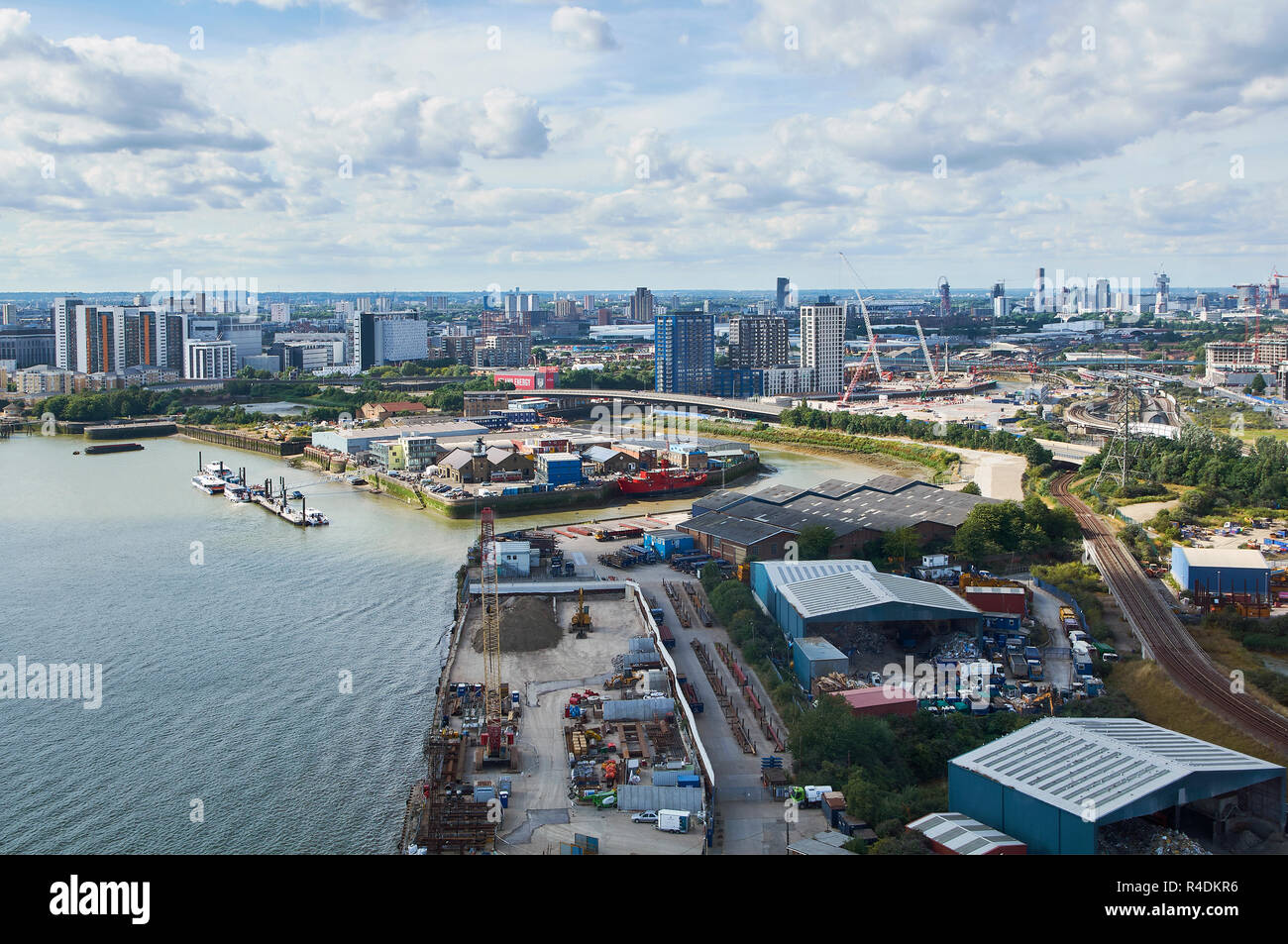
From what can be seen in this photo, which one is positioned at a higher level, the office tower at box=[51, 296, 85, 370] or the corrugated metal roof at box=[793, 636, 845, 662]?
the office tower at box=[51, 296, 85, 370]

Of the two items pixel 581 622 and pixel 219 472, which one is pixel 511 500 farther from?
pixel 581 622

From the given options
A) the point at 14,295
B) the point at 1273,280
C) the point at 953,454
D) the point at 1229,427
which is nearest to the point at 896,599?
the point at 953,454

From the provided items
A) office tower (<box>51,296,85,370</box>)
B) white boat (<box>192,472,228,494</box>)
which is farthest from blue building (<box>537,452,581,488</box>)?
office tower (<box>51,296,85,370</box>)

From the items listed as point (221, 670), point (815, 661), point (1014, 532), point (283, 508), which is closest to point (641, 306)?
point (283, 508)

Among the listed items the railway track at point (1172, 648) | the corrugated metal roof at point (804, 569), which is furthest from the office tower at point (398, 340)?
the corrugated metal roof at point (804, 569)

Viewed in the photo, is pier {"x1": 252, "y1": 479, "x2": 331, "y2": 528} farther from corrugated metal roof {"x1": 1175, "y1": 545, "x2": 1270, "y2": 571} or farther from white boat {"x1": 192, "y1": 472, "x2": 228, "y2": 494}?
corrugated metal roof {"x1": 1175, "y1": 545, "x2": 1270, "y2": 571}

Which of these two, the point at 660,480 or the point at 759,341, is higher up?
the point at 759,341

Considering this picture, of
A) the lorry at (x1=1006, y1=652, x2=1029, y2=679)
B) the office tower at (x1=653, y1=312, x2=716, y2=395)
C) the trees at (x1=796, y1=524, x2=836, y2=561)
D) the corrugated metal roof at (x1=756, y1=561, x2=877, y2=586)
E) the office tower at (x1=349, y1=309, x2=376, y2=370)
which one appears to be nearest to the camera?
the lorry at (x1=1006, y1=652, x2=1029, y2=679)
